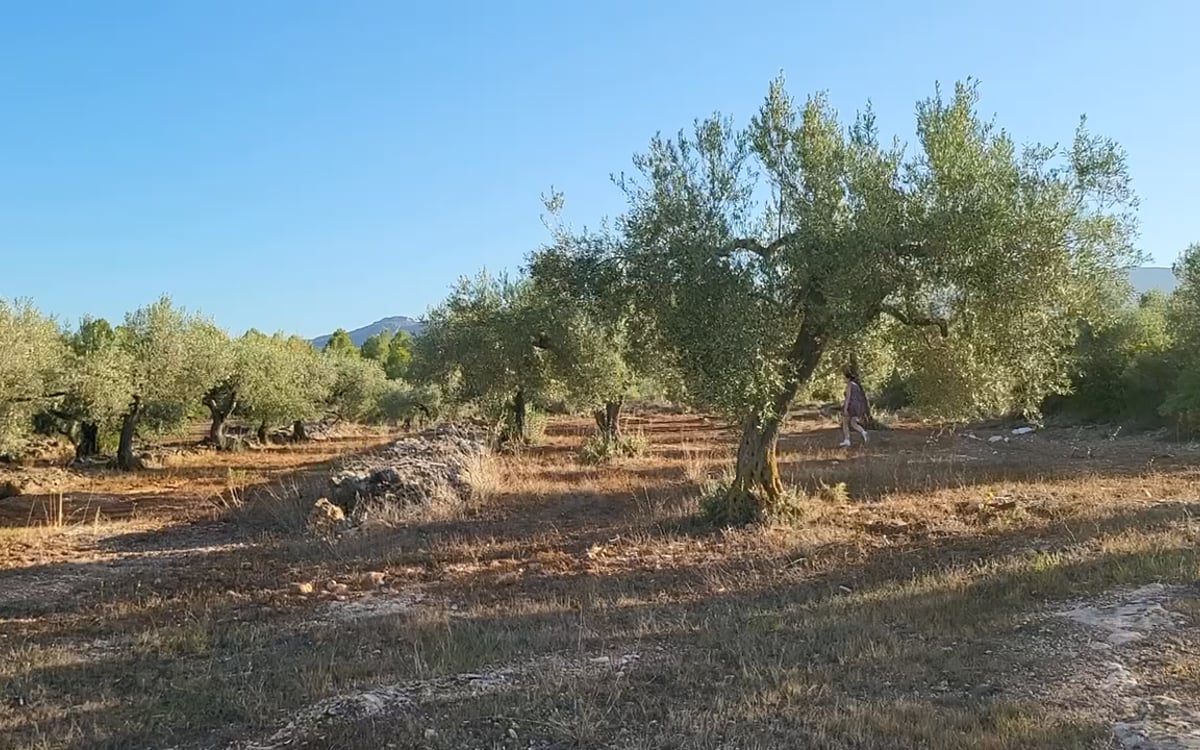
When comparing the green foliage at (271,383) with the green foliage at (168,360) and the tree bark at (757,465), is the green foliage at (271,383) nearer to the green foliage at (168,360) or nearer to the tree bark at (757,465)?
the green foliage at (168,360)

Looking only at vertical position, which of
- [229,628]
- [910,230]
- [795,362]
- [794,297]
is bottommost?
[229,628]

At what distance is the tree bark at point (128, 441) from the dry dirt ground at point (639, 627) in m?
16.1

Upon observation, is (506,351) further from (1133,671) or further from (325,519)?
(1133,671)

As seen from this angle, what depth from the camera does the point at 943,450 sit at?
65.2 ft

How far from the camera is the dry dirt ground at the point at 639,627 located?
4410 millimetres

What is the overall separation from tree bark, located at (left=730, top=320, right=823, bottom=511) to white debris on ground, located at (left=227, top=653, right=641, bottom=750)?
192 inches

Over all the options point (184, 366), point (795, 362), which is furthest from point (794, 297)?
point (184, 366)

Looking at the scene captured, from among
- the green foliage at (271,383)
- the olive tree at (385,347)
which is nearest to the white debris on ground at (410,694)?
→ the green foliage at (271,383)

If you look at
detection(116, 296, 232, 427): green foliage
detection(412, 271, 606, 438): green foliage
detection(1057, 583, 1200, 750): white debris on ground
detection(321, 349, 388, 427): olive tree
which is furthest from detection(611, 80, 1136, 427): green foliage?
detection(321, 349, 388, 427): olive tree

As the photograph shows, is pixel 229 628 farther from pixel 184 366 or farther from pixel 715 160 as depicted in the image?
pixel 184 366

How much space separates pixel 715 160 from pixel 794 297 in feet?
6.65

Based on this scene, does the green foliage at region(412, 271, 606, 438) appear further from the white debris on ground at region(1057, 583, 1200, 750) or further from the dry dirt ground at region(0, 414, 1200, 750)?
the white debris on ground at region(1057, 583, 1200, 750)

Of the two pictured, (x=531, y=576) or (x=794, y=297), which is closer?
(x=531, y=576)

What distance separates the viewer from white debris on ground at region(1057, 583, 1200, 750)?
408cm
